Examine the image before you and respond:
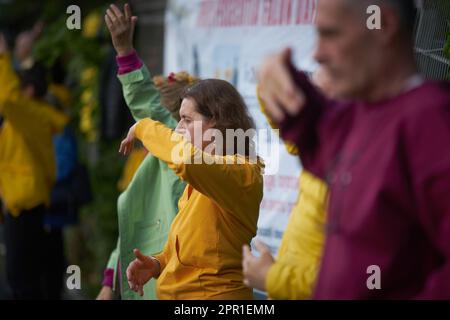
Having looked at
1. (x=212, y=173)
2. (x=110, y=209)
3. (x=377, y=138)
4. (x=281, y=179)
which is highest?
(x=377, y=138)

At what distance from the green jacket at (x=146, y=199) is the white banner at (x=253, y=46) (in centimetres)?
80

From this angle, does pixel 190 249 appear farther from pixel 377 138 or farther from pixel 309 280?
pixel 377 138

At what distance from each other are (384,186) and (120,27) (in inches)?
80.9

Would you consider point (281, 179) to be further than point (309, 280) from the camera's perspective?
Yes

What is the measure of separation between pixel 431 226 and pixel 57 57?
6642 mm

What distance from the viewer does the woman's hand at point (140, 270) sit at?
11.0 ft

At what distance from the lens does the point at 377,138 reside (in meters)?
1.88

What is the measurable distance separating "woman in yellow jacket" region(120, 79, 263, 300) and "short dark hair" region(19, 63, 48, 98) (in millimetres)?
3583

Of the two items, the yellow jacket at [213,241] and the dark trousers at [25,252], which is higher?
the yellow jacket at [213,241]

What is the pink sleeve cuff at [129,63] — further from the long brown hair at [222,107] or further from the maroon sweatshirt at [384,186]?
the maroon sweatshirt at [384,186]

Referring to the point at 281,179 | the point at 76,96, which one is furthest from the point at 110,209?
the point at 281,179

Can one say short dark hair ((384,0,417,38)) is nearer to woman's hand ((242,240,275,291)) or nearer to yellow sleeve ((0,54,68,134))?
woman's hand ((242,240,275,291))

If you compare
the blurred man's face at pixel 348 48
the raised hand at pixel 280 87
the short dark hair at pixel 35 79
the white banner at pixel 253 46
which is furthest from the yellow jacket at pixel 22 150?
the blurred man's face at pixel 348 48

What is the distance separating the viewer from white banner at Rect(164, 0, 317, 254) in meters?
5.00
